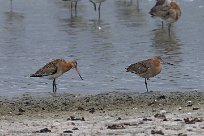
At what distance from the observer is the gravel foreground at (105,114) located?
32.4ft

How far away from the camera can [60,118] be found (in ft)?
37.0

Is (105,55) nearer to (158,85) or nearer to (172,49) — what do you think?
(172,49)

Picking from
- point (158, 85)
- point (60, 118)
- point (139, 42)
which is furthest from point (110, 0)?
point (60, 118)

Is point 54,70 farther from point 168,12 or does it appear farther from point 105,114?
point 168,12

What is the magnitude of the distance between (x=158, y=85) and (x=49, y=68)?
195 centimetres

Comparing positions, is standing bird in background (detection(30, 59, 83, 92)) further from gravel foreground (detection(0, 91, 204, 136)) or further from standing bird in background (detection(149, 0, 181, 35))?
standing bird in background (detection(149, 0, 181, 35))

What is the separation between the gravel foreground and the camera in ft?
32.4

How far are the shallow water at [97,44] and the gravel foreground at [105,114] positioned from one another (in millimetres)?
877

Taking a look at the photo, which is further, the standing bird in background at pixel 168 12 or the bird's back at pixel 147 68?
the standing bird in background at pixel 168 12

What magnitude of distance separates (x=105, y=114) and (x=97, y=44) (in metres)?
7.96

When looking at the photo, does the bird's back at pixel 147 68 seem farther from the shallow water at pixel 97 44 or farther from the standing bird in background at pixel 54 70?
the standing bird in background at pixel 54 70

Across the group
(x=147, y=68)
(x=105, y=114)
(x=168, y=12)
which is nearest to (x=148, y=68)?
(x=147, y=68)

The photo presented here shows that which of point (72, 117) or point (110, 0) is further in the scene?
point (110, 0)

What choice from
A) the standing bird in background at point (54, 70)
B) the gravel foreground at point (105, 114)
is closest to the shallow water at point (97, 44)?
the standing bird in background at point (54, 70)
